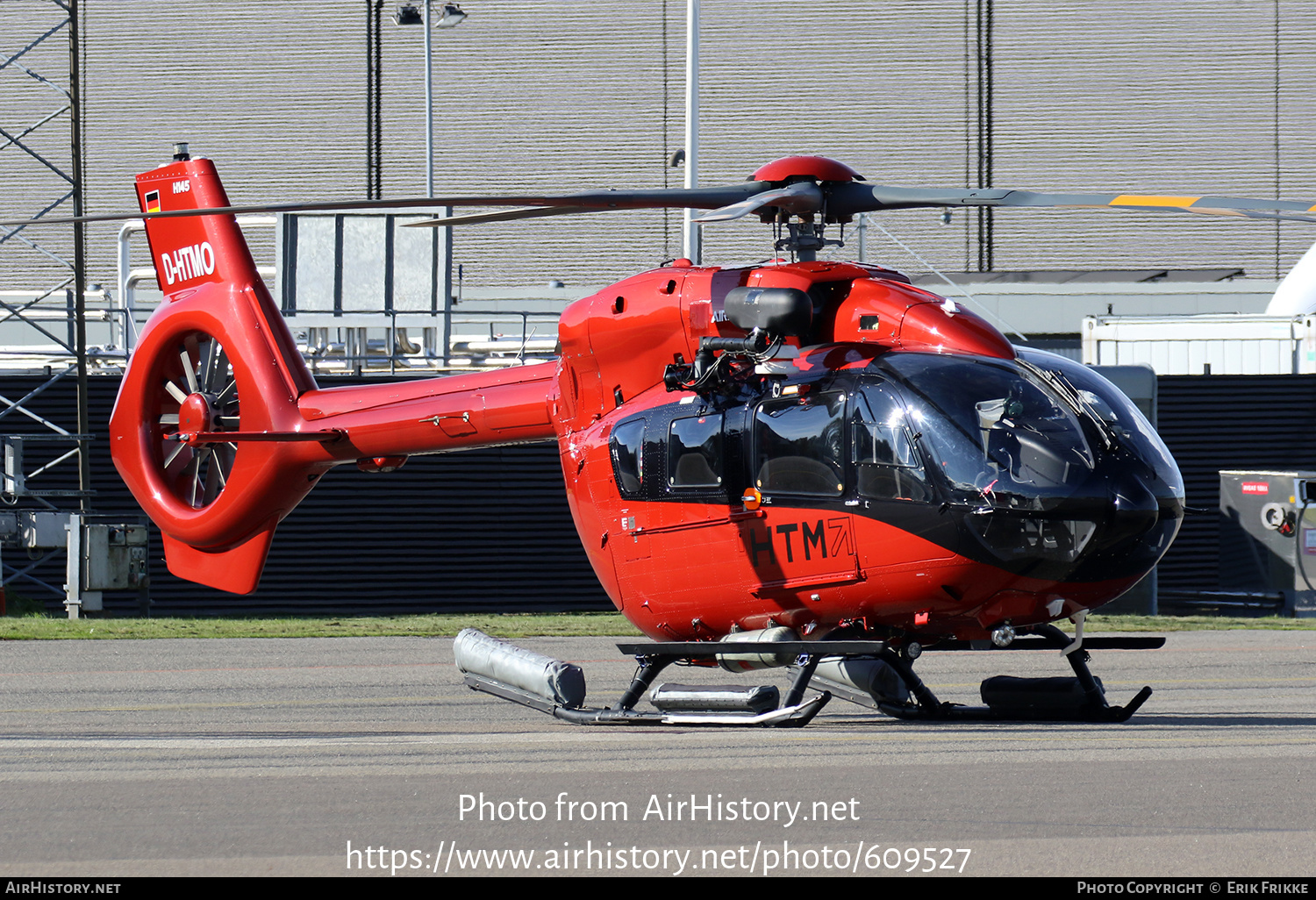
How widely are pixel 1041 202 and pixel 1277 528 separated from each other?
518 inches

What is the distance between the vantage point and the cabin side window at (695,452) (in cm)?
1045

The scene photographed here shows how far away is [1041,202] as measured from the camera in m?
9.09

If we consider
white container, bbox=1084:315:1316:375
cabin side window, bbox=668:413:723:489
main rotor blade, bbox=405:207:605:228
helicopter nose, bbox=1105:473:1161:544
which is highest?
main rotor blade, bbox=405:207:605:228

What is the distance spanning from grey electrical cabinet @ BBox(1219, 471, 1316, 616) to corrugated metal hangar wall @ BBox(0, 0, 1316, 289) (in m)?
20.5

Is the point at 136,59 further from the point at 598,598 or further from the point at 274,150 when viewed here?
the point at 598,598

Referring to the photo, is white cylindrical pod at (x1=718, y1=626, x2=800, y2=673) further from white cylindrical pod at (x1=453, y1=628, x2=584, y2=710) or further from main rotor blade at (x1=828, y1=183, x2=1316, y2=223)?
main rotor blade at (x1=828, y1=183, x2=1316, y2=223)

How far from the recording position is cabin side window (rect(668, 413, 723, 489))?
412 inches

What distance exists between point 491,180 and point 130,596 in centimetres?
2207

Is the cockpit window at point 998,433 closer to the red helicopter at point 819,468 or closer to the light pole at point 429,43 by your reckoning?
the red helicopter at point 819,468

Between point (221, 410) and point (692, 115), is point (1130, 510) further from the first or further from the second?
point (692, 115)

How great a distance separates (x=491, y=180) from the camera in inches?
1603

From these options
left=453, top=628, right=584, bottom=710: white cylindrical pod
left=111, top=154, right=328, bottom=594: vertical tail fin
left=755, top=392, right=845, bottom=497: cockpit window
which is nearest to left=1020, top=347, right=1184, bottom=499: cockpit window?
left=755, top=392, right=845, bottom=497: cockpit window

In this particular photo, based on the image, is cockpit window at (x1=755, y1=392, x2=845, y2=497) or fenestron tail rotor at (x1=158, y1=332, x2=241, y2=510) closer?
cockpit window at (x1=755, y1=392, x2=845, y2=497)
